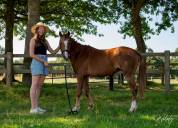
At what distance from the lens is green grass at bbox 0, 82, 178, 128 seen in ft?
26.1

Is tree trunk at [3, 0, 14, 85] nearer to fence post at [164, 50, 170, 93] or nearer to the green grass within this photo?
the green grass

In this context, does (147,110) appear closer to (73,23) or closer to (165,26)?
(165,26)

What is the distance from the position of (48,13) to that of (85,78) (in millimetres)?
16572

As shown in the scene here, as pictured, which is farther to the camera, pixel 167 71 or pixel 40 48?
pixel 167 71

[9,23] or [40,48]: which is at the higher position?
[9,23]

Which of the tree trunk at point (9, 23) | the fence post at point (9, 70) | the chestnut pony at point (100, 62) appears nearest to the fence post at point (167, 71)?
the chestnut pony at point (100, 62)

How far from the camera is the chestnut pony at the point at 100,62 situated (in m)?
10.7

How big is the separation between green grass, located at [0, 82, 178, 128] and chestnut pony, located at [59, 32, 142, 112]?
26.7 inches

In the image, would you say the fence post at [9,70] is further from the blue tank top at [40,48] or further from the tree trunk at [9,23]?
the tree trunk at [9,23]

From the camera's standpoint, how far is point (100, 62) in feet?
35.7

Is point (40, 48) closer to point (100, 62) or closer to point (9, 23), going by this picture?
point (100, 62)

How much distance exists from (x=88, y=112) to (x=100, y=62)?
1.28 metres

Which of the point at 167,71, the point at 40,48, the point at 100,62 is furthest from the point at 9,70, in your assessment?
the point at 100,62

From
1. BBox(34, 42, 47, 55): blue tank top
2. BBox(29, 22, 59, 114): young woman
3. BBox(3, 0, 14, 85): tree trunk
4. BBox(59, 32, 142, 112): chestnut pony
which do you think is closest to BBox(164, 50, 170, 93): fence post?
BBox(59, 32, 142, 112): chestnut pony
